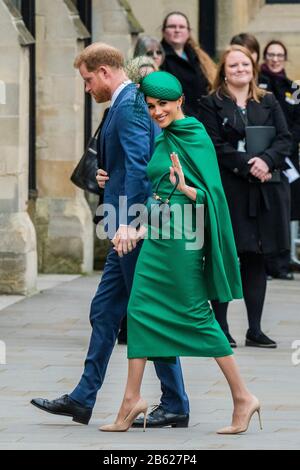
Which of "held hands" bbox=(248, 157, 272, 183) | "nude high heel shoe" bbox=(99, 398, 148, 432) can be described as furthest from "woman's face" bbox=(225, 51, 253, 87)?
"nude high heel shoe" bbox=(99, 398, 148, 432)

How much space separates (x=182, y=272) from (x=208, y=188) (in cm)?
40

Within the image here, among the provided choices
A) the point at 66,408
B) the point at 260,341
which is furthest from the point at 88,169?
the point at 66,408

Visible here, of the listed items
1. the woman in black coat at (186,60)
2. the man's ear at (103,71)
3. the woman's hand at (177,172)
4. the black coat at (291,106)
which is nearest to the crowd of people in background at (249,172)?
the man's ear at (103,71)

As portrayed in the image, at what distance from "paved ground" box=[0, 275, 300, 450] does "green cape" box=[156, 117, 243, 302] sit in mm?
698

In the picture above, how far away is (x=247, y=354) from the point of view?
10.8 metres

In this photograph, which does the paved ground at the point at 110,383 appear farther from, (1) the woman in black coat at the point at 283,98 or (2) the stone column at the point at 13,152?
(1) the woman in black coat at the point at 283,98

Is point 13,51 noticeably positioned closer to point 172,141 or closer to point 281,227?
point 281,227

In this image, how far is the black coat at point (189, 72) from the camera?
1470 centimetres

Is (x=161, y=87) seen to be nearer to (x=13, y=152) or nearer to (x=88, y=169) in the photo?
(x=88, y=169)

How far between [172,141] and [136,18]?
10012 mm

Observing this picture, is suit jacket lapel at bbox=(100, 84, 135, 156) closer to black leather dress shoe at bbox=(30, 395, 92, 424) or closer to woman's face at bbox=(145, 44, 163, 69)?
black leather dress shoe at bbox=(30, 395, 92, 424)

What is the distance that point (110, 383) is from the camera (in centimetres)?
959

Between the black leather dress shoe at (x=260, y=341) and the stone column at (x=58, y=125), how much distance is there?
4492 mm

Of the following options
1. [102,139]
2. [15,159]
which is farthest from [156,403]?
[15,159]
